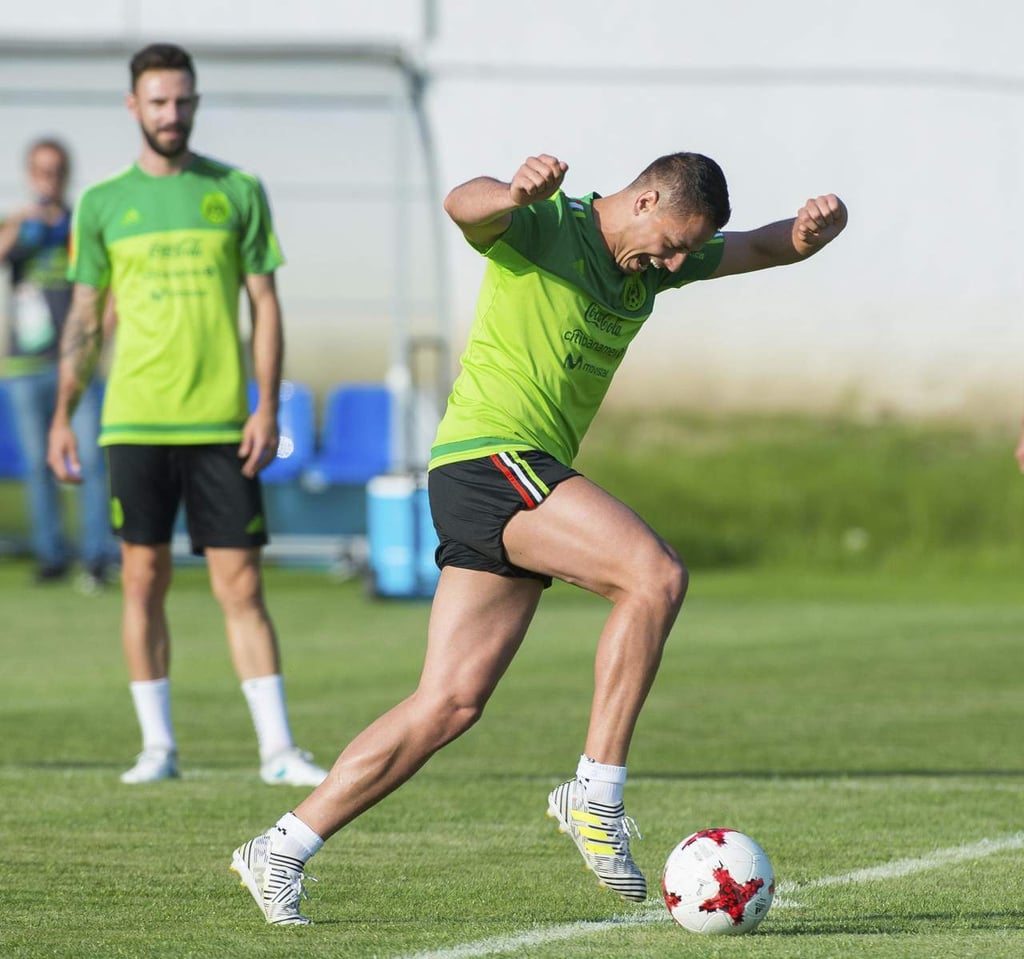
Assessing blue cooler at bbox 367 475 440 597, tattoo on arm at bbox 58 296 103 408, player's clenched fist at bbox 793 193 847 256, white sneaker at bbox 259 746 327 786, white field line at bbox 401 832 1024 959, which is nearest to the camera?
→ white field line at bbox 401 832 1024 959

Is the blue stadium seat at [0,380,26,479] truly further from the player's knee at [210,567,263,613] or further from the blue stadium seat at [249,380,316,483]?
the player's knee at [210,567,263,613]

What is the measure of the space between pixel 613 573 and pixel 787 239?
131cm

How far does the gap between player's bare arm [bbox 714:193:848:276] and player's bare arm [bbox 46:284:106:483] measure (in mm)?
2728

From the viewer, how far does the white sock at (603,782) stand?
4895 mm

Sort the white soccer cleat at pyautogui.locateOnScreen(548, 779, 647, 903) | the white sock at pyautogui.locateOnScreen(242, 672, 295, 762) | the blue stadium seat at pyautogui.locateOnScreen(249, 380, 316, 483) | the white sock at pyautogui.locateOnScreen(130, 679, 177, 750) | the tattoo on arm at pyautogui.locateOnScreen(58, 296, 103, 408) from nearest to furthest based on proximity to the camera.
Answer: the white soccer cleat at pyautogui.locateOnScreen(548, 779, 647, 903), the white sock at pyautogui.locateOnScreen(242, 672, 295, 762), the white sock at pyautogui.locateOnScreen(130, 679, 177, 750), the tattoo on arm at pyautogui.locateOnScreen(58, 296, 103, 408), the blue stadium seat at pyautogui.locateOnScreen(249, 380, 316, 483)

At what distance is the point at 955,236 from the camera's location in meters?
19.2

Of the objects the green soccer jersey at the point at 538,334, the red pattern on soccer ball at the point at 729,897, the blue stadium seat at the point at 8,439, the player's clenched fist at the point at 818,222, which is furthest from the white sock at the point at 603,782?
the blue stadium seat at the point at 8,439

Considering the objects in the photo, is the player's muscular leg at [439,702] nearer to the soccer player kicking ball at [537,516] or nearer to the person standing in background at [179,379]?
the soccer player kicking ball at [537,516]

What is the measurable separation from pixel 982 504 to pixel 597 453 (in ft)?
12.1

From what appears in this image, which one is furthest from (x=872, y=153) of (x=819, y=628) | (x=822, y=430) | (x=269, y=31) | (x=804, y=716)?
(x=804, y=716)

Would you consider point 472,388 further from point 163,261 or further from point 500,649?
point 163,261

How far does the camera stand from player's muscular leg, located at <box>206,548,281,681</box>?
7.20 m

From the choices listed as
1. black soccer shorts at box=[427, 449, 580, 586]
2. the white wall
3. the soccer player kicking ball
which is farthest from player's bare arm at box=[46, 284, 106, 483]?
the white wall

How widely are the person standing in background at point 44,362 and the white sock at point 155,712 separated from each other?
688 centimetres
